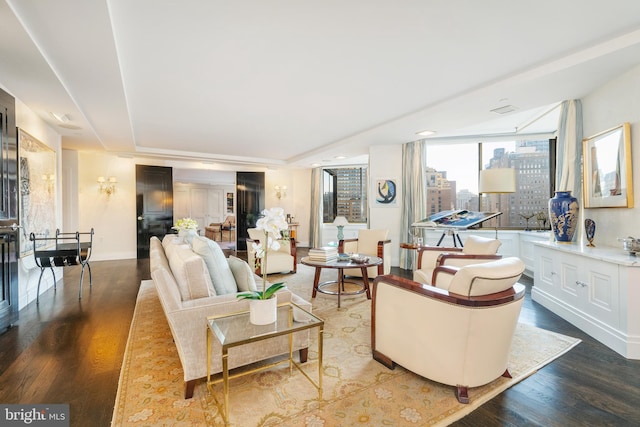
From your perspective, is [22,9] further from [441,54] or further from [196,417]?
[441,54]

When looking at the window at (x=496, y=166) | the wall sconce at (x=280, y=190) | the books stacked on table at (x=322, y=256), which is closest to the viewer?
the books stacked on table at (x=322, y=256)

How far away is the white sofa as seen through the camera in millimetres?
1814

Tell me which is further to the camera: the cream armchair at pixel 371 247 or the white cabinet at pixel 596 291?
the cream armchair at pixel 371 247

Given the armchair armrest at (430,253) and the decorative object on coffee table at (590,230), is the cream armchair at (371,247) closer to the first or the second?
the armchair armrest at (430,253)

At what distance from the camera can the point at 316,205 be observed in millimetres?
8742

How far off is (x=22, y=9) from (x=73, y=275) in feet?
15.5

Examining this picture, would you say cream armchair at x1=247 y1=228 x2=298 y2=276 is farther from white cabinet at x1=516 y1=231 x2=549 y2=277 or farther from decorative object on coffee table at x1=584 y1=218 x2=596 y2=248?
white cabinet at x1=516 y1=231 x2=549 y2=277

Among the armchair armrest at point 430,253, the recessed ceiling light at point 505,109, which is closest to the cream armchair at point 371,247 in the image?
the armchair armrest at point 430,253

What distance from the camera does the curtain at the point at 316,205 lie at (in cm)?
864

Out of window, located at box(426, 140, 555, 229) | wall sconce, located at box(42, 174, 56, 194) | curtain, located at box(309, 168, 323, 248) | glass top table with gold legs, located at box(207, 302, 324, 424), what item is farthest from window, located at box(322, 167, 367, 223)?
glass top table with gold legs, located at box(207, 302, 324, 424)

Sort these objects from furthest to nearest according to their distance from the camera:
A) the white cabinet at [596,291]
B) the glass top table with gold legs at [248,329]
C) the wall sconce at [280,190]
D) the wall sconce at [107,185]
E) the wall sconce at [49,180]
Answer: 1. the wall sconce at [280,190]
2. the wall sconce at [107,185]
3. the wall sconce at [49,180]
4. the white cabinet at [596,291]
5. the glass top table with gold legs at [248,329]

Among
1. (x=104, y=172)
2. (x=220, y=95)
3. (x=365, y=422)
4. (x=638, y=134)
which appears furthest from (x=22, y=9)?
(x=104, y=172)

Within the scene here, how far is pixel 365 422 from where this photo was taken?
1.62m

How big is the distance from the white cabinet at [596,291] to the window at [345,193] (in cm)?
510
